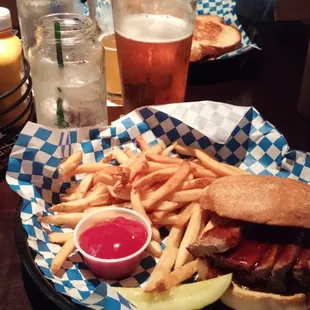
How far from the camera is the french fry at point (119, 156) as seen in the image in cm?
165

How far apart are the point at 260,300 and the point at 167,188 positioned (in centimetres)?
41

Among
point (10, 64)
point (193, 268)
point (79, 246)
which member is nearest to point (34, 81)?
point (10, 64)

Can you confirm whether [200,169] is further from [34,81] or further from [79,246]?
[34,81]

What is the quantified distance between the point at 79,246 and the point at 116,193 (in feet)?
0.69

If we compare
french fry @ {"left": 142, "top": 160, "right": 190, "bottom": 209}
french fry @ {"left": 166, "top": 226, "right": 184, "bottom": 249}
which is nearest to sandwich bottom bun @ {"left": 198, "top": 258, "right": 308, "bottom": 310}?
french fry @ {"left": 166, "top": 226, "right": 184, "bottom": 249}

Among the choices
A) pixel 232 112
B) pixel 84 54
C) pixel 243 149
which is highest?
pixel 84 54

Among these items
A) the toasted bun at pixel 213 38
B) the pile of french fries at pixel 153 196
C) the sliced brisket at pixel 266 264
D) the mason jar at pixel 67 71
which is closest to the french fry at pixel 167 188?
the pile of french fries at pixel 153 196

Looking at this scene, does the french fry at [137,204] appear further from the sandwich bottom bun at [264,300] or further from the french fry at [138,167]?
the sandwich bottom bun at [264,300]

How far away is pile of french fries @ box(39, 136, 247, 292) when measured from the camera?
1376mm

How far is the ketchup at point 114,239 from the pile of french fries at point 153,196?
0.04m

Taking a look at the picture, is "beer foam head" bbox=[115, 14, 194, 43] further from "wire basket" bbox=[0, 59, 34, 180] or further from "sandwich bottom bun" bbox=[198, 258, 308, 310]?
"sandwich bottom bun" bbox=[198, 258, 308, 310]

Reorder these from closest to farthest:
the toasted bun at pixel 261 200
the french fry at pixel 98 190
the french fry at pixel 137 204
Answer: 1. the toasted bun at pixel 261 200
2. the french fry at pixel 137 204
3. the french fry at pixel 98 190

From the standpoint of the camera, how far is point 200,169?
5.28 feet

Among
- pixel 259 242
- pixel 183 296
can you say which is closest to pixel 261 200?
pixel 259 242
